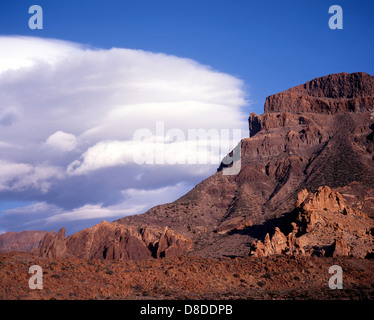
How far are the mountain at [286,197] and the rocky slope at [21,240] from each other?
141 feet

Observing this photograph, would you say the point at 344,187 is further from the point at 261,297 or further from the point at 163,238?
the point at 261,297

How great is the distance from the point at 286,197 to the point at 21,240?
77.9 m

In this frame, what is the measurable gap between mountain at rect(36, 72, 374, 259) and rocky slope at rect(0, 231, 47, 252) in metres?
42.9

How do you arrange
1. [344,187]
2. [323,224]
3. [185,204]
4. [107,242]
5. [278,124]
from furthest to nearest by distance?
[278,124], [185,204], [344,187], [107,242], [323,224]

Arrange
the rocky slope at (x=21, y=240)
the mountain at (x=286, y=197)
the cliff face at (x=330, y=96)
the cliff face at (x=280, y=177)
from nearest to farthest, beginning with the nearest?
the mountain at (x=286, y=197), the cliff face at (x=280, y=177), the rocky slope at (x=21, y=240), the cliff face at (x=330, y=96)

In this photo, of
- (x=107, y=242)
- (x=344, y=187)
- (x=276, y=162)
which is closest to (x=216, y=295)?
(x=107, y=242)

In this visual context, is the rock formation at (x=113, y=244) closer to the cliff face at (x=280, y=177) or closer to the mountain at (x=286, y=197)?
the mountain at (x=286, y=197)

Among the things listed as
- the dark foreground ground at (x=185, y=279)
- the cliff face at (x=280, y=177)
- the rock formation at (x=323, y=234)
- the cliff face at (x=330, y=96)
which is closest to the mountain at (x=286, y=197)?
the rock formation at (x=323, y=234)

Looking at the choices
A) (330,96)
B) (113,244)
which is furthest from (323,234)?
(330,96)

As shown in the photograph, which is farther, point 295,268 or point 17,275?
point 295,268

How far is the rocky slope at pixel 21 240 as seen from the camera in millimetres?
130500
